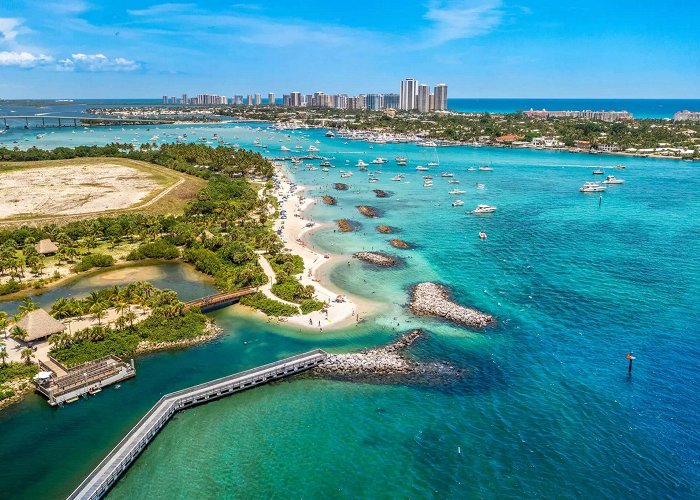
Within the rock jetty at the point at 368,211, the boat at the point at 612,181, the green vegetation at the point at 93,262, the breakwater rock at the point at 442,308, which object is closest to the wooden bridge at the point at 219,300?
the breakwater rock at the point at 442,308

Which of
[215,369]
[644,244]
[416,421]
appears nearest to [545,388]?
[416,421]

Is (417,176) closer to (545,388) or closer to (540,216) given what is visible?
(540,216)

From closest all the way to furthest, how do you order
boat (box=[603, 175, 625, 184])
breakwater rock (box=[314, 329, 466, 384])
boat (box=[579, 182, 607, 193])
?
breakwater rock (box=[314, 329, 466, 384]), boat (box=[579, 182, 607, 193]), boat (box=[603, 175, 625, 184])

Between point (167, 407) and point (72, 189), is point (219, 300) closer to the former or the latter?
point (167, 407)

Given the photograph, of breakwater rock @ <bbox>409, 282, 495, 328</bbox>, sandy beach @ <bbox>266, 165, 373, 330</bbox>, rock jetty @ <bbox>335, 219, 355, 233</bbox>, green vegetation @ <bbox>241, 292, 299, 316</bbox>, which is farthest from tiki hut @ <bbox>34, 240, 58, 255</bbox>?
breakwater rock @ <bbox>409, 282, 495, 328</bbox>

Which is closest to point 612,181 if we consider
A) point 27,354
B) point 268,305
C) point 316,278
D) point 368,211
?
point 368,211

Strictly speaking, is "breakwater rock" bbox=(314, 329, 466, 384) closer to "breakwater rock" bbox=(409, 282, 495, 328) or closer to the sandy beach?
the sandy beach
